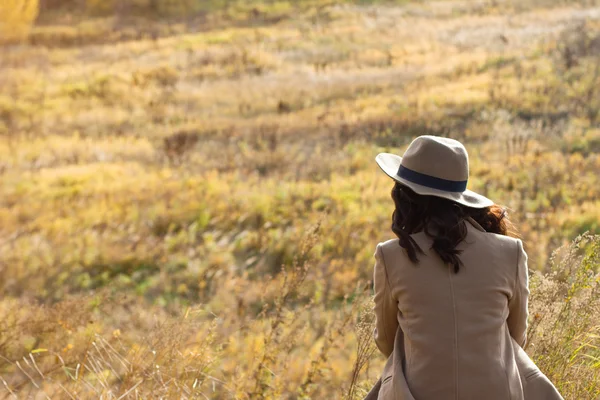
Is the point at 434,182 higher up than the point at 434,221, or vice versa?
the point at 434,182

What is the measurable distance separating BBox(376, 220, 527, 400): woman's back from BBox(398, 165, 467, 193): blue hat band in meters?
0.15

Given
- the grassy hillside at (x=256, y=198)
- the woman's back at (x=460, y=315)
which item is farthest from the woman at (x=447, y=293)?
the grassy hillside at (x=256, y=198)

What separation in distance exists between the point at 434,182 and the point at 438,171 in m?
0.04

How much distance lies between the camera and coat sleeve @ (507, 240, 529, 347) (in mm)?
2283

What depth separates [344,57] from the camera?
24.7m

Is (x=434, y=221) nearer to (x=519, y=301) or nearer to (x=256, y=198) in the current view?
(x=519, y=301)

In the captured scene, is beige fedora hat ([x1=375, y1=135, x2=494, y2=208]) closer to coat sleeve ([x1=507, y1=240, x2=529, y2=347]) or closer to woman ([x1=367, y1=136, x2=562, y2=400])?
woman ([x1=367, y1=136, x2=562, y2=400])

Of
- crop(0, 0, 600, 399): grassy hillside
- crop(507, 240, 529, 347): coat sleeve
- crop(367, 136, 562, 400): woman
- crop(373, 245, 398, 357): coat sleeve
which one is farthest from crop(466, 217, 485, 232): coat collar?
crop(0, 0, 600, 399): grassy hillside

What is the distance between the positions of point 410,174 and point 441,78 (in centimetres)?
1753

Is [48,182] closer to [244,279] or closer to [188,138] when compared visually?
[188,138]

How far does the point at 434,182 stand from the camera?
2.29 metres

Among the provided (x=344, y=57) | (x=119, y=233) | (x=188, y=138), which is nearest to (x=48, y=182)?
(x=119, y=233)

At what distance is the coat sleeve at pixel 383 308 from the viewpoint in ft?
7.55

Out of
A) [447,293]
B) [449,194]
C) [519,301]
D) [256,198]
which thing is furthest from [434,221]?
[256,198]
